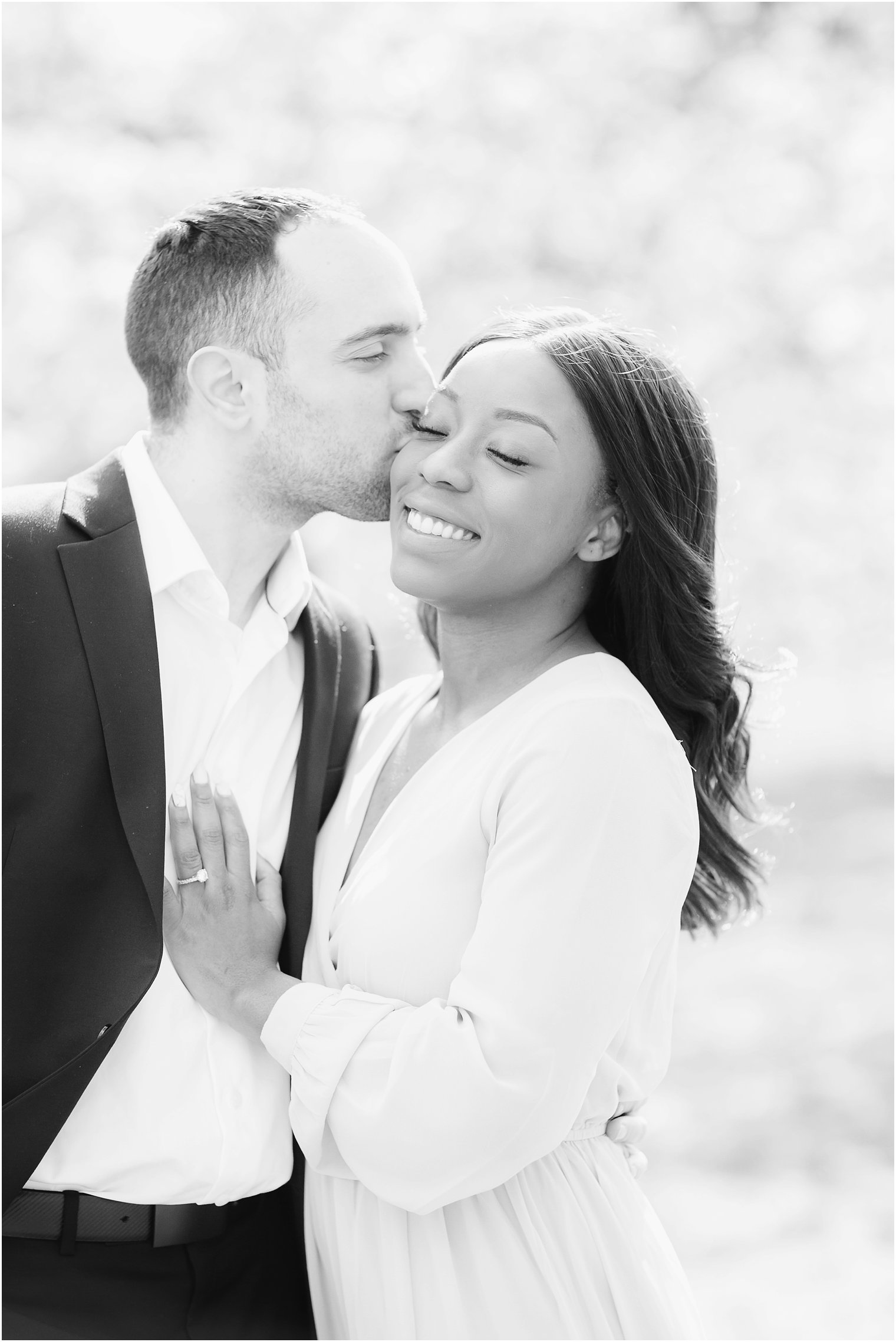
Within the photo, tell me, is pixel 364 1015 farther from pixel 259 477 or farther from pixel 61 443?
pixel 61 443

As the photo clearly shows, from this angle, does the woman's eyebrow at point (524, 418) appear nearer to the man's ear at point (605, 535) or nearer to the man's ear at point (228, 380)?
the man's ear at point (605, 535)

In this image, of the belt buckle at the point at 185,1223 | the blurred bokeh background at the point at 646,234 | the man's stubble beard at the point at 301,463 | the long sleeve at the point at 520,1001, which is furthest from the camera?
the blurred bokeh background at the point at 646,234

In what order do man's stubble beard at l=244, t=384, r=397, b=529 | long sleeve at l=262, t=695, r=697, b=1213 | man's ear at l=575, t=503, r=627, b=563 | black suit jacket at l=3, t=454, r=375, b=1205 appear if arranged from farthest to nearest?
man's stubble beard at l=244, t=384, r=397, b=529
man's ear at l=575, t=503, r=627, b=563
black suit jacket at l=3, t=454, r=375, b=1205
long sleeve at l=262, t=695, r=697, b=1213

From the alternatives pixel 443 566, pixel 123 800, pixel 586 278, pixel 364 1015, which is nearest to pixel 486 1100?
pixel 364 1015

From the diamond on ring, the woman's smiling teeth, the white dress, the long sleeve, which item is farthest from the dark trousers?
the woman's smiling teeth

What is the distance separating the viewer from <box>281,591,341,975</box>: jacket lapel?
225 centimetres

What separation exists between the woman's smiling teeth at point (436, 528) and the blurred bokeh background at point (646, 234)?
2529mm

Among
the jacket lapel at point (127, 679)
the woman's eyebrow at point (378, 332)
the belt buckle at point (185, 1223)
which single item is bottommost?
→ the belt buckle at point (185, 1223)

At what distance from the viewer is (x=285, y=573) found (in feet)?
8.00

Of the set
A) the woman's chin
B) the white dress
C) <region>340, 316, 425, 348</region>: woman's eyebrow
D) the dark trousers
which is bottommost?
the dark trousers

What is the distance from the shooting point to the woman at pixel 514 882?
6.17 ft

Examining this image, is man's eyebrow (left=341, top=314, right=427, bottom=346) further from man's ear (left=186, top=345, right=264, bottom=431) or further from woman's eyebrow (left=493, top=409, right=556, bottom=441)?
woman's eyebrow (left=493, top=409, right=556, bottom=441)

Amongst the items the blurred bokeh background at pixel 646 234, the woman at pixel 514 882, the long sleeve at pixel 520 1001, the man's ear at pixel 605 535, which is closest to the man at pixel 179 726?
the woman at pixel 514 882

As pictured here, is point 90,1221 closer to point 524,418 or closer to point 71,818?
point 71,818
